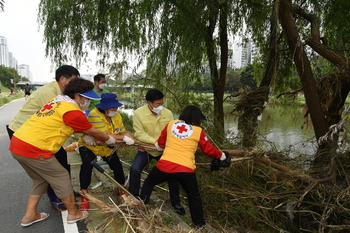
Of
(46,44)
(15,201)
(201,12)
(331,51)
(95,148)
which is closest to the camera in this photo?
(95,148)

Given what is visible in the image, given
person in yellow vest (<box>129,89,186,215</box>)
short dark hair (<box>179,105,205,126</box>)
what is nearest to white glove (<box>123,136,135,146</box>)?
person in yellow vest (<box>129,89,186,215</box>)

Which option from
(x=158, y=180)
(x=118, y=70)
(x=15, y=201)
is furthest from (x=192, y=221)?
(x=118, y=70)

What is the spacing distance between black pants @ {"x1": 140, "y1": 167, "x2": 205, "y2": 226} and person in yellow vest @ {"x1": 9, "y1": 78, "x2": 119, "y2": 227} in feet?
2.41

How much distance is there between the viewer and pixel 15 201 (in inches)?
133

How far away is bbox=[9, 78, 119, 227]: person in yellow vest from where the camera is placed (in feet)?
8.05

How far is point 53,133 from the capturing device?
249 cm

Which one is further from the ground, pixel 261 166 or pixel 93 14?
pixel 93 14

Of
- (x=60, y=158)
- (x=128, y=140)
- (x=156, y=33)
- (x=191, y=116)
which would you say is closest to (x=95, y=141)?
(x=128, y=140)

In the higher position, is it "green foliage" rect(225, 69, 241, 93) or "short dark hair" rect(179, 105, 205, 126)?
"green foliage" rect(225, 69, 241, 93)

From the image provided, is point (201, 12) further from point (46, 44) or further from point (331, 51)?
point (46, 44)

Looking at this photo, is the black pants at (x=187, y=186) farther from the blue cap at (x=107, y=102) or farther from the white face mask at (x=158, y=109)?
the blue cap at (x=107, y=102)

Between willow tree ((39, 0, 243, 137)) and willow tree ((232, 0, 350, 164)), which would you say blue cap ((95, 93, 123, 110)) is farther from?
willow tree ((232, 0, 350, 164))

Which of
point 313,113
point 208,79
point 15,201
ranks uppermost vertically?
point 208,79

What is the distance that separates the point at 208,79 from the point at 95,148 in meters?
3.49
